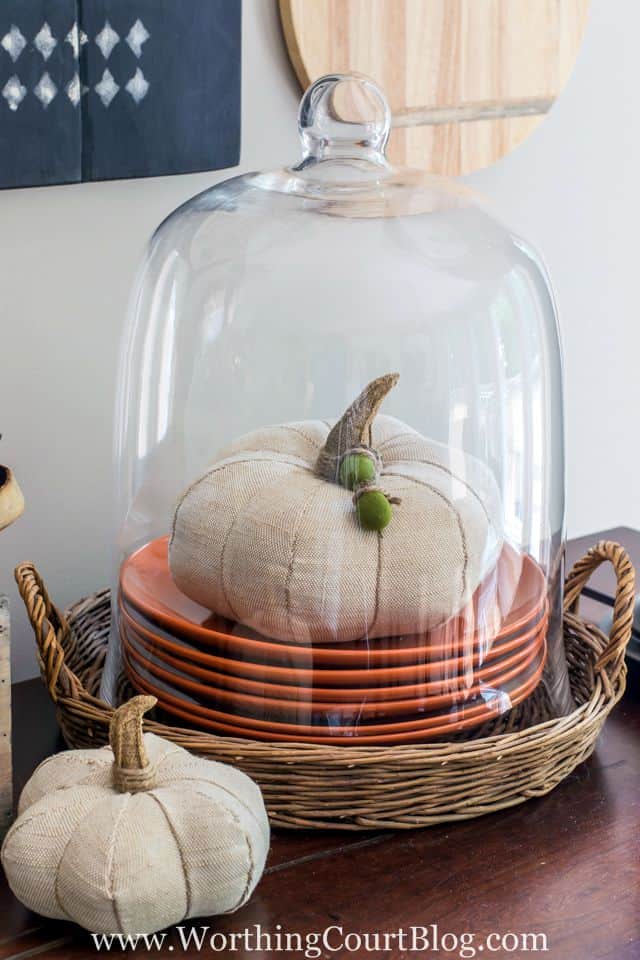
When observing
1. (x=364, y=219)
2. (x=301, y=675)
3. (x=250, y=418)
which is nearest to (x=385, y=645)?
(x=301, y=675)

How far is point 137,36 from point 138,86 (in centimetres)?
4

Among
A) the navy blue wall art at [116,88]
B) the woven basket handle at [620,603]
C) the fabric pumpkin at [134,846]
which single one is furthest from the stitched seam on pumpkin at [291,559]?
the navy blue wall art at [116,88]

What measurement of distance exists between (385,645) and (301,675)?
6 cm

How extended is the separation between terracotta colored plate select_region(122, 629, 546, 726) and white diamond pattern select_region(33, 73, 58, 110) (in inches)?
17.5

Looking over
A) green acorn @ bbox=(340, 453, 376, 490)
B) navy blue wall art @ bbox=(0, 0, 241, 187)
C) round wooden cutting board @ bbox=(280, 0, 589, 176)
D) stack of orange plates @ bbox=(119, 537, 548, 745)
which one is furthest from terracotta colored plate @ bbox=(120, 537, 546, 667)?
round wooden cutting board @ bbox=(280, 0, 589, 176)

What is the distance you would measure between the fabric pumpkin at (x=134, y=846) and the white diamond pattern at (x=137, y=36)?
56cm

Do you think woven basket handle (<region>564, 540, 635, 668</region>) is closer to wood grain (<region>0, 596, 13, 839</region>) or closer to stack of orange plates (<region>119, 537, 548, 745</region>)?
stack of orange plates (<region>119, 537, 548, 745</region>)

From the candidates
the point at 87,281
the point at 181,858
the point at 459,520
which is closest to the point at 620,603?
the point at 459,520

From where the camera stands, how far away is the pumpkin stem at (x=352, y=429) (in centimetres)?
77

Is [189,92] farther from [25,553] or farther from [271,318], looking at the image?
[25,553]

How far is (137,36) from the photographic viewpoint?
37.1 inches

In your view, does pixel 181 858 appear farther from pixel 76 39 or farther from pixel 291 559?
pixel 76 39

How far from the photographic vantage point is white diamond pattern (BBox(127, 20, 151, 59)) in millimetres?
940

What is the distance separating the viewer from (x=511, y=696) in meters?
0.83
